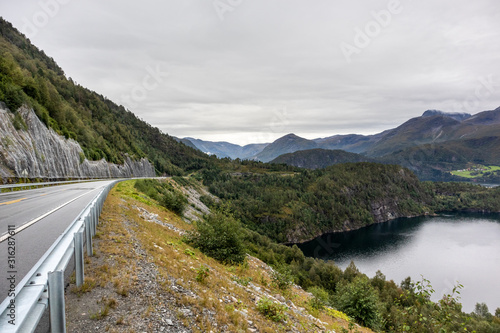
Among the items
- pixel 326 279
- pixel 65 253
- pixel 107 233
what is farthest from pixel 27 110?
pixel 326 279

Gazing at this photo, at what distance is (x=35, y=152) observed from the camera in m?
29.5

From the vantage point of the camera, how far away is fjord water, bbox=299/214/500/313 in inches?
3100

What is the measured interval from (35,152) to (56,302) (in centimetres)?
3513

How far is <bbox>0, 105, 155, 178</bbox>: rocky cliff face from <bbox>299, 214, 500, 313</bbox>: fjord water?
9345 centimetres

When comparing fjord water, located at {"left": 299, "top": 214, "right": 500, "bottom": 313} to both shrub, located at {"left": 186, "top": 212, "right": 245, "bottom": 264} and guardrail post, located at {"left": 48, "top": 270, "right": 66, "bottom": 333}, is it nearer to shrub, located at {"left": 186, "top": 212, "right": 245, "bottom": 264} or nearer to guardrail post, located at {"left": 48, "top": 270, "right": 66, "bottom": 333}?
shrub, located at {"left": 186, "top": 212, "right": 245, "bottom": 264}

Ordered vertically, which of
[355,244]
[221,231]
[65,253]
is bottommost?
[355,244]

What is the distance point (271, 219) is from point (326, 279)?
98.7m

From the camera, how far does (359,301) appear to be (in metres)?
18.0

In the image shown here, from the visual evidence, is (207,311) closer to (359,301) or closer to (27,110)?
(359,301)

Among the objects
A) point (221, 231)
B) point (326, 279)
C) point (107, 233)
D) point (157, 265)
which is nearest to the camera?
point (157, 265)

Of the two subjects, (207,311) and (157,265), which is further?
(157,265)

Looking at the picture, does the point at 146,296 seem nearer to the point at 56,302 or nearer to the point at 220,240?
the point at 56,302

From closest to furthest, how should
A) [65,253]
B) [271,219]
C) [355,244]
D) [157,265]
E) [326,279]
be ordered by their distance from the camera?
[65,253] < [157,265] < [326,279] < [355,244] < [271,219]

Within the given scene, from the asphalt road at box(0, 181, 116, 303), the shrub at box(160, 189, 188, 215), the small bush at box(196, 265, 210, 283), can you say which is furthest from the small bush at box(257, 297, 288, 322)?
the shrub at box(160, 189, 188, 215)
